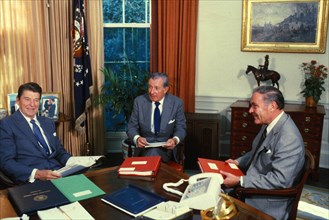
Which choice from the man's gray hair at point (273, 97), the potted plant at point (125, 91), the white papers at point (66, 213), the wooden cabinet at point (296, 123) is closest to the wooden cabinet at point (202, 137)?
the wooden cabinet at point (296, 123)

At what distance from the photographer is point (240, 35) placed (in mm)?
4652

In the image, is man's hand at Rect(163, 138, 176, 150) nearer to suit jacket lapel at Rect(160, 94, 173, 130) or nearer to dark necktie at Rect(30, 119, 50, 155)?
suit jacket lapel at Rect(160, 94, 173, 130)

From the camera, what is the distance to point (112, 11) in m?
4.90

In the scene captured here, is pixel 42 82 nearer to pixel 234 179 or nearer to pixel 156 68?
pixel 156 68

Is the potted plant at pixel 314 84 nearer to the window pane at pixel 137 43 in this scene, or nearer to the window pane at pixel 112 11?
the window pane at pixel 137 43

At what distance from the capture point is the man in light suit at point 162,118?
3.40 m

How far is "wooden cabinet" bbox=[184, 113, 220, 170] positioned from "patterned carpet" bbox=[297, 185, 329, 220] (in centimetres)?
118

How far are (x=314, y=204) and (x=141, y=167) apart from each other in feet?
6.95

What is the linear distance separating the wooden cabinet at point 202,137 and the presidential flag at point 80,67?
136 centimetres

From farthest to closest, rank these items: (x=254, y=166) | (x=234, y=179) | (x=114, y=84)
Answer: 1. (x=114, y=84)
2. (x=254, y=166)
3. (x=234, y=179)

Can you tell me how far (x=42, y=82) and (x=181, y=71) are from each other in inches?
72.0

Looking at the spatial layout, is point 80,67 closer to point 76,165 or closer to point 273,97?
point 76,165

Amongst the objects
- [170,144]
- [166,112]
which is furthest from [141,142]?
[166,112]

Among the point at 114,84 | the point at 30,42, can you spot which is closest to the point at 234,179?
the point at 114,84
